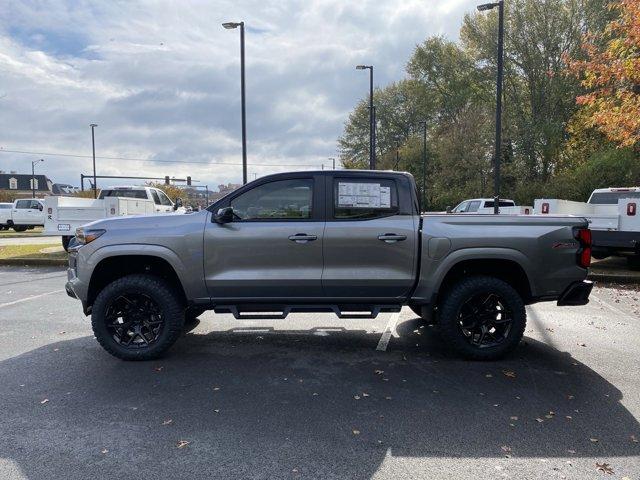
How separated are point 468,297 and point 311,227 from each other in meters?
1.76

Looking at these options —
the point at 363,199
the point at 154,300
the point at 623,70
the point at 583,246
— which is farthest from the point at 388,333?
the point at 623,70

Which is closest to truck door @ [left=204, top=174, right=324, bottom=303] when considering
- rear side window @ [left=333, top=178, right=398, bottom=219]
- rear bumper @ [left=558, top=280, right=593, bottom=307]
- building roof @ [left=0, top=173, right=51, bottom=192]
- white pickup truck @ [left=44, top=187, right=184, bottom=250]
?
rear side window @ [left=333, top=178, right=398, bottom=219]

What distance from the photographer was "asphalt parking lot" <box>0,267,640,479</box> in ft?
10.0

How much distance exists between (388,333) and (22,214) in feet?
96.1

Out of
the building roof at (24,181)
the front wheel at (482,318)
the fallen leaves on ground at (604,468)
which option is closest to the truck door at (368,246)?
the front wheel at (482,318)

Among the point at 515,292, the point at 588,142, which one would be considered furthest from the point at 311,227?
the point at 588,142

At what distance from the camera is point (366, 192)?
5.05 meters

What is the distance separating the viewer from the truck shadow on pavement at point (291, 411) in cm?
312

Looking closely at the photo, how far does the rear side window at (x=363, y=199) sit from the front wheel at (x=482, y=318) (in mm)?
1120

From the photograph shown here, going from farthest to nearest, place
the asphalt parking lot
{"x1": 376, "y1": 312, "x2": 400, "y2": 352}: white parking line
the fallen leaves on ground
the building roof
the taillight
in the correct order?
1. the building roof
2. {"x1": 376, "y1": 312, "x2": 400, "y2": 352}: white parking line
3. the taillight
4. the asphalt parking lot
5. the fallen leaves on ground

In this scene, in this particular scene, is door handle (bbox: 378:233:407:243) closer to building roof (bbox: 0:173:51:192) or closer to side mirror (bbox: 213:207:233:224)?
side mirror (bbox: 213:207:233:224)

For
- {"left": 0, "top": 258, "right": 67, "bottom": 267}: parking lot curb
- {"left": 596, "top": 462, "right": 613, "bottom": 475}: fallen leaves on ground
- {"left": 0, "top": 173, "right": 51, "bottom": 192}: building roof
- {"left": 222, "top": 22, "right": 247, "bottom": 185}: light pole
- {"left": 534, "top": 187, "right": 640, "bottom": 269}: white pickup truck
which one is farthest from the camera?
{"left": 0, "top": 173, "right": 51, "bottom": 192}: building roof

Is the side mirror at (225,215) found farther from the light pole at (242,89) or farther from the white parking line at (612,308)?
the light pole at (242,89)

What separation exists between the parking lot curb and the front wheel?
11056 mm
